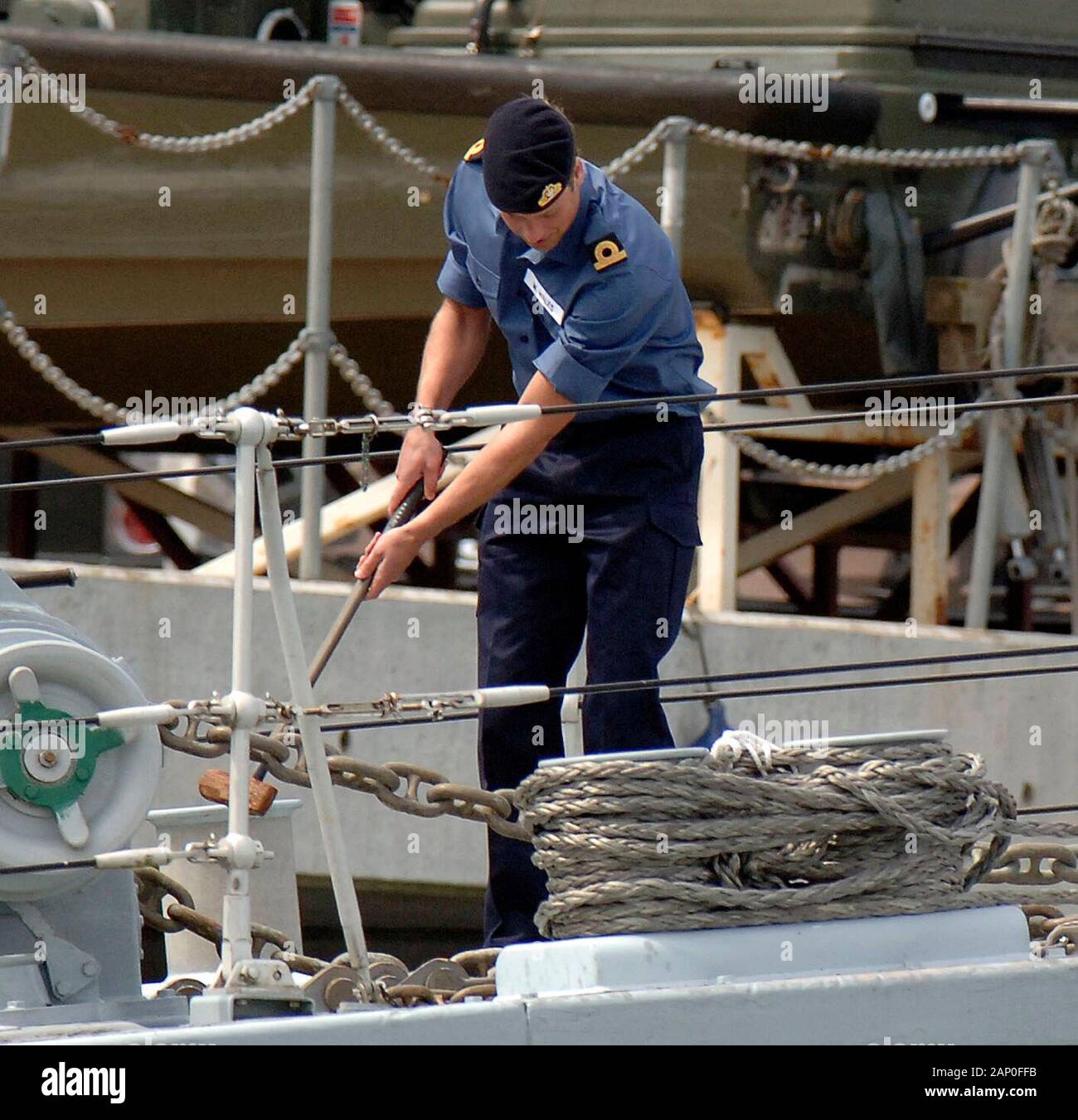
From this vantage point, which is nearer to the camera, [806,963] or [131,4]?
[806,963]

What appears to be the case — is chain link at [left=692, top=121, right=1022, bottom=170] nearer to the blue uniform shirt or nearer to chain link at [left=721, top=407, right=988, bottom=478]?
chain link at [left=721, top=407, right=988, bottom=478]

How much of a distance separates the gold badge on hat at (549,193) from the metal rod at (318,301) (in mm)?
2570

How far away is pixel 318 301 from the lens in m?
5.89

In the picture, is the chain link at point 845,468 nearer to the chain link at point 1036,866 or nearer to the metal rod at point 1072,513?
the metal rod at point 1072,513

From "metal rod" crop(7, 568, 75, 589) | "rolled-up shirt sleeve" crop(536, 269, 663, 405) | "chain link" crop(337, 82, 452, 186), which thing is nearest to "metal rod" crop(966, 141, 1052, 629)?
"chain link" crop(337, 82, 452, 186)

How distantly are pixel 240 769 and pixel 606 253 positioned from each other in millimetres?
1008

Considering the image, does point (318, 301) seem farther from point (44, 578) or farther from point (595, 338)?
point (595, 338)

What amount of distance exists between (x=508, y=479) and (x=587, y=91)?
338 cm

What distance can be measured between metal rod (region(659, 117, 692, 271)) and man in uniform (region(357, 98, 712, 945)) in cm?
239

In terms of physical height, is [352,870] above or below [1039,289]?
below

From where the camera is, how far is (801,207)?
659 centimetres

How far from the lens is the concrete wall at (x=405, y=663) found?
19.3 ft
